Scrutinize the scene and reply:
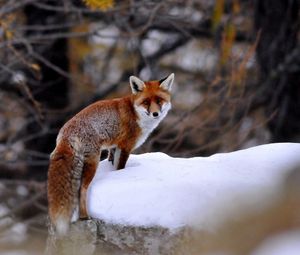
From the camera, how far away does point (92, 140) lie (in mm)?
6625

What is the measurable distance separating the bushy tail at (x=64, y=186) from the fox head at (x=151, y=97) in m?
0.79

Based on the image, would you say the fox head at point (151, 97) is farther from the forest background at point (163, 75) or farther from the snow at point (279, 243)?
the forest background at point (163, 75)

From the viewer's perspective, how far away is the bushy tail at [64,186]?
247 inches

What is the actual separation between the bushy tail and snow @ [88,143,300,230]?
204mm

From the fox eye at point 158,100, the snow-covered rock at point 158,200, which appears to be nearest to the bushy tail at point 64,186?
the snow-covered rock at point 158,200

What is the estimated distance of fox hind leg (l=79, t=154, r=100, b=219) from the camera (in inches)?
251

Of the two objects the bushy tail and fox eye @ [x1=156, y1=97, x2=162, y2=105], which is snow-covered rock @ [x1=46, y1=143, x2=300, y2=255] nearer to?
the bushy tail

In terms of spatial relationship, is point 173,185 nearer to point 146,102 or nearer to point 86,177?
point 86,177

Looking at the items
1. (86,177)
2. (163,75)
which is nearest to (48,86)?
(163,75)

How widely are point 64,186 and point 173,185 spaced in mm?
888

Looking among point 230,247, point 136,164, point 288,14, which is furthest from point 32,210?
point 230,247

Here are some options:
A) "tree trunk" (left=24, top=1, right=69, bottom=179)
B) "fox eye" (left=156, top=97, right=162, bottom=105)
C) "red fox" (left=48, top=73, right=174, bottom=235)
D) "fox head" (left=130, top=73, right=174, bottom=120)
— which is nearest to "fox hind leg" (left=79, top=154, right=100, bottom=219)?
"red fox" (left=48, top=73, right=174, bottom=235)

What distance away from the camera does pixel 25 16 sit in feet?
51.6

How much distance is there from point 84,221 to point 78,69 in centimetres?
1041
